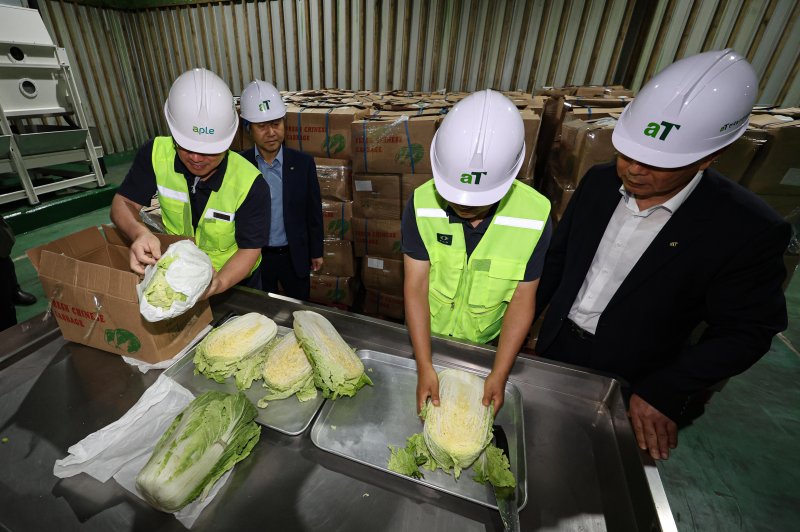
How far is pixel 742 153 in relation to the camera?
88.3 inches

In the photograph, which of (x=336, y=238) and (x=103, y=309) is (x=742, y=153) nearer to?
(x=336, y=238)

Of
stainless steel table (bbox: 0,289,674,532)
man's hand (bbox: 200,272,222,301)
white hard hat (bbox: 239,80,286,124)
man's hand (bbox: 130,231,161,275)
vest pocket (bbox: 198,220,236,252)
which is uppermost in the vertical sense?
white hard hat (bbox: 239,80,286,124)

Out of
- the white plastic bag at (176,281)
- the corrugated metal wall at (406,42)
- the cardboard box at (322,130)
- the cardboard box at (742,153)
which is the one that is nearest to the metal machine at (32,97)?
the corrugated metal wall at (406,42)

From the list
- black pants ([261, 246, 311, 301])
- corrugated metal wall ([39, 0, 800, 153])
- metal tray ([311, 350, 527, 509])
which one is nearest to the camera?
metal tray ([311, 350, 527, 509])

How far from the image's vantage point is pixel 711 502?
212cm

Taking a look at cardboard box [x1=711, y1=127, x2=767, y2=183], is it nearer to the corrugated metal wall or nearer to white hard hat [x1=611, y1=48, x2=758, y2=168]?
white hard hat [x1=611, y1=48, x2=758, y2=168]

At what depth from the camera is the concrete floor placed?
6.75ft

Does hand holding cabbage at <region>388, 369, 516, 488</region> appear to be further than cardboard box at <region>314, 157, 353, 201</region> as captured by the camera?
No

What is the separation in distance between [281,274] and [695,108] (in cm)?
295

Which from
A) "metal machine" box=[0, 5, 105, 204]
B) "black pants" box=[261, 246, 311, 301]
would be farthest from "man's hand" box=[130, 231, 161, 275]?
"metal machine" box=[0, 5, 105, 204]

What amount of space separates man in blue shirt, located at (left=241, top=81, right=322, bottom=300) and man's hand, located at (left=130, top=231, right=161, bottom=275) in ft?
4.43

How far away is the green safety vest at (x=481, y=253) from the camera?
1.46m

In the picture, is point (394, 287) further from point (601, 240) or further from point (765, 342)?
point (765, 342)

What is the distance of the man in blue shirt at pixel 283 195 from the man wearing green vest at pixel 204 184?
0.79 meters
